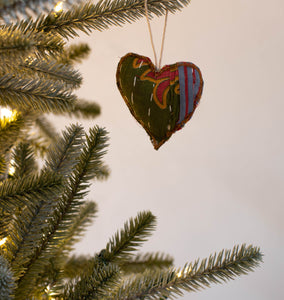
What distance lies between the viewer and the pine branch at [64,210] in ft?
1.07

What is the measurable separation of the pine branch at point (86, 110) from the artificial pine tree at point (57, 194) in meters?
0.15

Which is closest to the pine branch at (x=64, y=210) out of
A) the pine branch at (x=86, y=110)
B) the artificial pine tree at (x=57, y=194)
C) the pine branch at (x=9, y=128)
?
the artificial pine tree at (x=57, y=194)

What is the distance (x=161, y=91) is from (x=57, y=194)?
0.17 metres

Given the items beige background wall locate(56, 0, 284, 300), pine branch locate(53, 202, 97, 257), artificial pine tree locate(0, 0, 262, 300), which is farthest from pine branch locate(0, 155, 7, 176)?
beige background wall locate(56, 0, 284, 300)

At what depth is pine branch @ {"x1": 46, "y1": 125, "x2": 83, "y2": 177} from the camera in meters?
0.33

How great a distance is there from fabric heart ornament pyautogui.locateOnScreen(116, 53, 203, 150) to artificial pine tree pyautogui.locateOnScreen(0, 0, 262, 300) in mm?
55

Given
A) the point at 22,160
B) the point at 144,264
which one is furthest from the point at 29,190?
the point at 144,264

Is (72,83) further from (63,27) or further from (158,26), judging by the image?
(158,26)

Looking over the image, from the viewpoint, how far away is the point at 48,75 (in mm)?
366

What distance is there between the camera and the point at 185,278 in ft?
1.01

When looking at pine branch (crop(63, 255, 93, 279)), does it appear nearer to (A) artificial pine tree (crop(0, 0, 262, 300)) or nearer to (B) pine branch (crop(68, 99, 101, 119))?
(A) artificial pine tree (crop(0, 0, 262, 300))

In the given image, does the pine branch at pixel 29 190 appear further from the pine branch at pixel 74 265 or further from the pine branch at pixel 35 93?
the pine branch at pixel 74 265

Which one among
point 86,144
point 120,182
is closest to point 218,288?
point 120,182

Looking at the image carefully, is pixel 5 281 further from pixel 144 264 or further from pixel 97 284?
pixel 144 264
